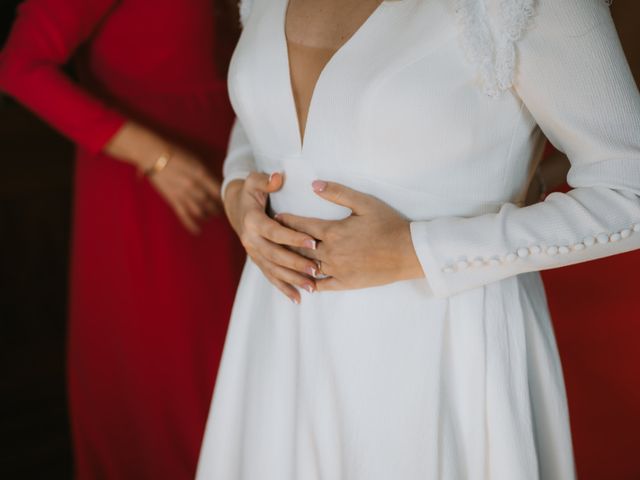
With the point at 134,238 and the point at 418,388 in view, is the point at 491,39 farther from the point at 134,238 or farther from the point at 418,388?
the point at 134,238

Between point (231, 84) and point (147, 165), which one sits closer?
point (231, 84)

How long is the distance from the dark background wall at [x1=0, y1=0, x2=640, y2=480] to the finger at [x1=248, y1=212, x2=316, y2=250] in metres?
1.47

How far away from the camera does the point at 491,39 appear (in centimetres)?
71

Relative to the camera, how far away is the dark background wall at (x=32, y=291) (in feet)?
7.07

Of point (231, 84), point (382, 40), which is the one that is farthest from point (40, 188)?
point (382, 40)

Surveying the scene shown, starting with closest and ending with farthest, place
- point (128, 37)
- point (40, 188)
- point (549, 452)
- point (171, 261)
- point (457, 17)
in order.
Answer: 1. point (457, 17)
2. point (549, 452)
3. point (128, 37)
4. point (171, 261)
5. point (40, 188)

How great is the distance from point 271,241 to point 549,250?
35 centimetres

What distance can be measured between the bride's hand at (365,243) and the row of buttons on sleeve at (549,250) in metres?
0.06

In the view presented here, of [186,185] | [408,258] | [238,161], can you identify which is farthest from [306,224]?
[186,185]

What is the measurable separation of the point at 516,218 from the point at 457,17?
0.23 m

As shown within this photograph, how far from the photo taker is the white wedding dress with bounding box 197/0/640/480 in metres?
0.71

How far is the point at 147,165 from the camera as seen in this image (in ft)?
4.69

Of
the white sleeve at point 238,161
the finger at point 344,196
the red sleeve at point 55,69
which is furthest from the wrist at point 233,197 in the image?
the red sleeve at point 55,69

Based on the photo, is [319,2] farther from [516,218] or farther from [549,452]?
[549,452]
